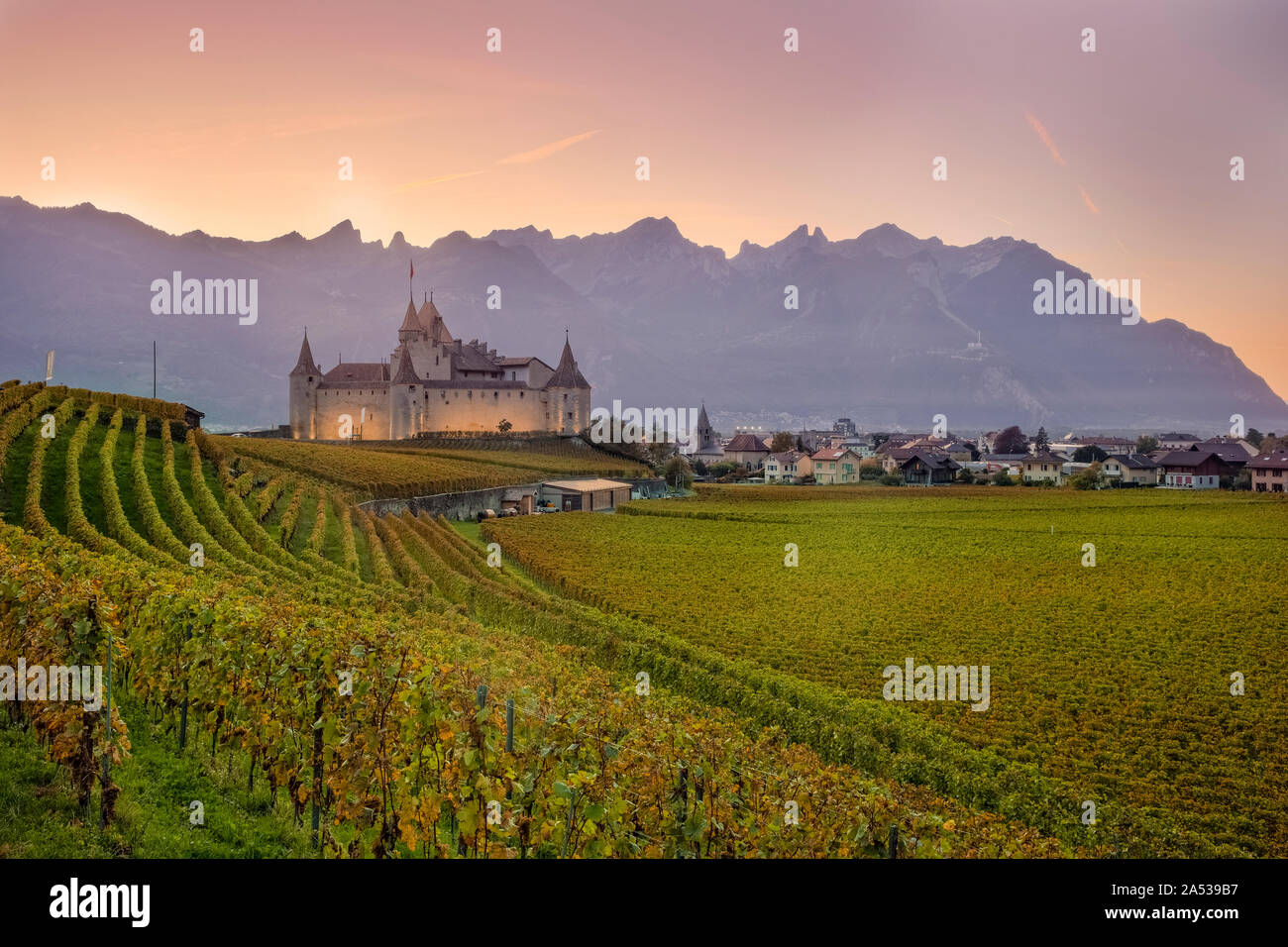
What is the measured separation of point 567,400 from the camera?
12069cm

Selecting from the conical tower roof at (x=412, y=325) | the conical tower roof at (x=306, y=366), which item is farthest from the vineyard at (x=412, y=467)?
the conical tower roof at (x=412, y=325)

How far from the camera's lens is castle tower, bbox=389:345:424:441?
111812mm

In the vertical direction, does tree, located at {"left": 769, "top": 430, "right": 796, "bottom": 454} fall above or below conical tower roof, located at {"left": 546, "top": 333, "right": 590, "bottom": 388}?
below

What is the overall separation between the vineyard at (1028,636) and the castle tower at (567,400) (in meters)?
64.4

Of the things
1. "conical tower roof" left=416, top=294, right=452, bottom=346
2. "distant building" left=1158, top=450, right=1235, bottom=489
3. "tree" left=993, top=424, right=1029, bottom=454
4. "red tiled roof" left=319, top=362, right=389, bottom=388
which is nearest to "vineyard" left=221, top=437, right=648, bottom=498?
"red tiled roof" left=319, top=362, right=389, bottom=388

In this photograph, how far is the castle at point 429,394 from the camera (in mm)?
113312

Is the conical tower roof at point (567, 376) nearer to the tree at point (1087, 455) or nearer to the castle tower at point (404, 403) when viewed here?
the castle tower at point (404, 403)

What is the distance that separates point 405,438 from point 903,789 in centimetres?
10313

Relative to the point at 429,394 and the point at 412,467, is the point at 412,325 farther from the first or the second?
the point at 412,467

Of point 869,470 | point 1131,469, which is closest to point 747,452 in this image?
point 869,470

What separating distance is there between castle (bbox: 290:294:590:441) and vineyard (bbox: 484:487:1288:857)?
62.6m

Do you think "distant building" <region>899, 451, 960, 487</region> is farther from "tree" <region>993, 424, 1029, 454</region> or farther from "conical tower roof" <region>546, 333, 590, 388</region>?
"tree" <region>993, 424, 1029, 454</region>

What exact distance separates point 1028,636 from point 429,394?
9826cm
